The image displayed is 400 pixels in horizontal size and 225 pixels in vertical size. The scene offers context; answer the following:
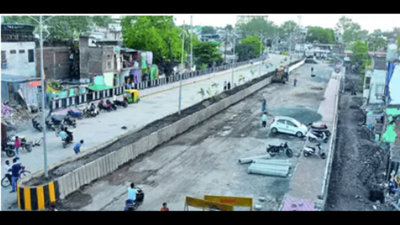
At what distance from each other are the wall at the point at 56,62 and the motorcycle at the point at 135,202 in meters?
30.8

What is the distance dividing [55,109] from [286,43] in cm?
12609

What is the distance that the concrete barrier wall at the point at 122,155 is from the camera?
50.6ft

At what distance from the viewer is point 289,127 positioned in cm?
2552

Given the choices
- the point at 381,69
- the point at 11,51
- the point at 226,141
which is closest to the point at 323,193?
the point at 226,141

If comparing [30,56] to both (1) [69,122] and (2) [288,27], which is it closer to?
(1) [69,122]

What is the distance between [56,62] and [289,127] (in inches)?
1126

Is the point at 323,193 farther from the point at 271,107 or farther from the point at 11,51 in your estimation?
the point at 11,51

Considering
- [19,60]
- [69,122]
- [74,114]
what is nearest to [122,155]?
[69,122]

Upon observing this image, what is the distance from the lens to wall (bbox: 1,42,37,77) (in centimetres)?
3519

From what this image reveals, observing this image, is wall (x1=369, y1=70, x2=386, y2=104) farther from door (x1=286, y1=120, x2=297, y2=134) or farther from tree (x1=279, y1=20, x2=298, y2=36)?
tree (x1=279, y1=20, x2=298, y2=36)

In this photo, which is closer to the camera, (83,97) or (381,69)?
(83,97)

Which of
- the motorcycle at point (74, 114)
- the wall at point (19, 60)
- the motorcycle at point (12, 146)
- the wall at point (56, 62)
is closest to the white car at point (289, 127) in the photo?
the motorcycle at point (74, 114)

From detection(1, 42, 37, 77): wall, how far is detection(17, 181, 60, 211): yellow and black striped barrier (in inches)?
922

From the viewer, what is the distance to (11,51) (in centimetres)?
3553
